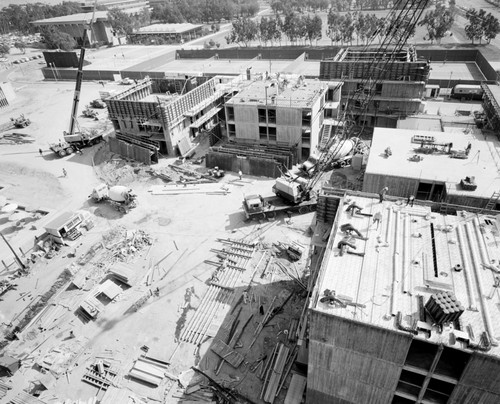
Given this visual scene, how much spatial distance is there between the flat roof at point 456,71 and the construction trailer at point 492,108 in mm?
31607

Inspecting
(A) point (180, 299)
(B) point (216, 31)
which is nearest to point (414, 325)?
(A) point (180, 299)

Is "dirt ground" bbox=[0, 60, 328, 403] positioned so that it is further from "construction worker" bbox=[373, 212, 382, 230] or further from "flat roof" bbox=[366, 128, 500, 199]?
"construction worker" bbox=[373, 212, 382, 230]

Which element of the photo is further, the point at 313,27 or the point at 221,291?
the point at 313,27

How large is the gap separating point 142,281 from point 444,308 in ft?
93.3

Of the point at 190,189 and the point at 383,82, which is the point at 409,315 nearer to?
the point at 190,189

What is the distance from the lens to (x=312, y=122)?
168 ft

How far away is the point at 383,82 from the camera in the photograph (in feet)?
192

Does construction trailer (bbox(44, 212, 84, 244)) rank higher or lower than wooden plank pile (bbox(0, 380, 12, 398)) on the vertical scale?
higher

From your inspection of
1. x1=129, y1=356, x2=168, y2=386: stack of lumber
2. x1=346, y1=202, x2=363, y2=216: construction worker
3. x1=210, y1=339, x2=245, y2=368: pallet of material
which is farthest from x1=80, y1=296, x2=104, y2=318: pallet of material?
x1=346, y1=202, x2=363, y2=216: construction worker

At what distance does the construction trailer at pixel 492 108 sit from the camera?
46737mm

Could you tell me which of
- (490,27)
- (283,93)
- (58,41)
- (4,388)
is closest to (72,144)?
(283,93)

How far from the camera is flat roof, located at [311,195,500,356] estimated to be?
58.9 ft

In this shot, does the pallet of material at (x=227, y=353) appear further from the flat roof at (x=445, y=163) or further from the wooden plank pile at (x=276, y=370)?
the flat roof at (x=445, y=163)

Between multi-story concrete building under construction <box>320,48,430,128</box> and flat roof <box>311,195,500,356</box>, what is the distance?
123 ft
